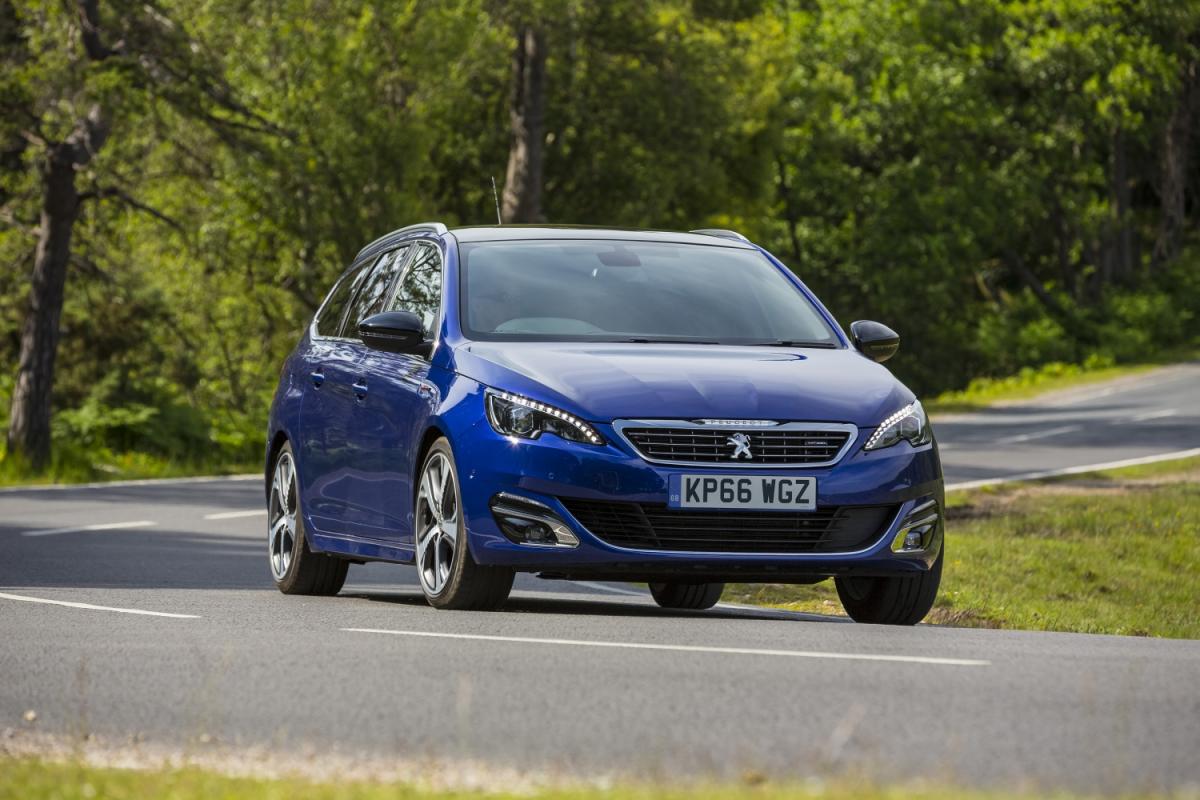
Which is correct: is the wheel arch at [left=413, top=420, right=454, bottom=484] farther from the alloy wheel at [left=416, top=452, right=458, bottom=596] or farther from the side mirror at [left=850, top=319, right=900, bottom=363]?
the side mirror at [left=850, top=319, right=900, bottom=363]

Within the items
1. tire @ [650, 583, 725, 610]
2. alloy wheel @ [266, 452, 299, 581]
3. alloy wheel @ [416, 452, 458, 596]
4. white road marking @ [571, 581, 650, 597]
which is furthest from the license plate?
white road marking @ [571, 581, 650, 597]

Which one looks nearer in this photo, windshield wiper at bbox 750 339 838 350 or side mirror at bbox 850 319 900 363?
windshield wiper at bbox 750 339 838 350

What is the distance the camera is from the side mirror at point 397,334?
9898 millimetres

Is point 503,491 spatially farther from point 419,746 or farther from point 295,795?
point 295,795

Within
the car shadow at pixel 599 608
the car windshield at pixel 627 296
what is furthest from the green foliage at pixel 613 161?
the car windshield at pixel 627 296

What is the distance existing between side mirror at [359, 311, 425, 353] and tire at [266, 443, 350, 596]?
1.75 m

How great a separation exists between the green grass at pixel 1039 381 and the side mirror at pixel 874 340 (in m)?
29.4

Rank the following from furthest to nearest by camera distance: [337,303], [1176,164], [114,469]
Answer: [1176,164]
[114,469]
[337,303]

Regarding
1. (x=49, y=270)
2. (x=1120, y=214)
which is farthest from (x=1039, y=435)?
(x=1120, y=214)

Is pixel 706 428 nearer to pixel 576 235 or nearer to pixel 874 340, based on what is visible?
pixel 874 340

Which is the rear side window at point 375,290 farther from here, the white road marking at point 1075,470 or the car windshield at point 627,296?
the white road marking at point 1075,470

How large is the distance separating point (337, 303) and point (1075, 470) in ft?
48.8

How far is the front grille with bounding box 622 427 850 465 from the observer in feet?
29.3

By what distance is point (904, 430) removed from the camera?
9.29 metres
